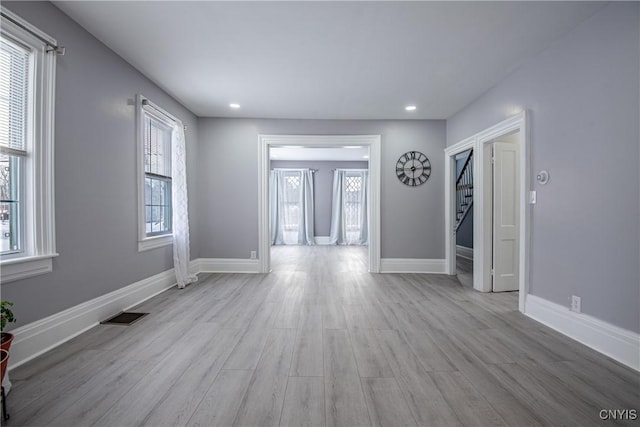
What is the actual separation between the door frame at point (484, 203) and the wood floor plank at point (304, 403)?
249cm

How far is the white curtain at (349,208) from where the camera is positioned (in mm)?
8766

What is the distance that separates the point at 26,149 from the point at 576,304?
4392 mm

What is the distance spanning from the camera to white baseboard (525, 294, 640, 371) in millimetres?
2002

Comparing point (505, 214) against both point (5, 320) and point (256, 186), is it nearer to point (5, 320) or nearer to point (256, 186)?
point (256, 186)

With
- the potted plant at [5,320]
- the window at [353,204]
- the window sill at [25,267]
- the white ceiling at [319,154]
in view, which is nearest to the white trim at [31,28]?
the window sill at [25,267]

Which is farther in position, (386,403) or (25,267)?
(25,267)

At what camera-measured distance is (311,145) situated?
496 cm

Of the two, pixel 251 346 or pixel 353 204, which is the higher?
pixel 353 204

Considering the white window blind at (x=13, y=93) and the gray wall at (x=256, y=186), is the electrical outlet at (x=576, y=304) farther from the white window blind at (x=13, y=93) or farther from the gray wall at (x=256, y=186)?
the white window blind at (x=13, y=93)

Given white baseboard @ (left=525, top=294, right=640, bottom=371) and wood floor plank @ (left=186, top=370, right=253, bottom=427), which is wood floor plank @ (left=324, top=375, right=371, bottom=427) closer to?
wood floor plank @ (left=186, top=370, right=253, bottom=427)

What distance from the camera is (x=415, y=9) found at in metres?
2.22

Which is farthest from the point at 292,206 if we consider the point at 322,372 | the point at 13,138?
the point at 322,372

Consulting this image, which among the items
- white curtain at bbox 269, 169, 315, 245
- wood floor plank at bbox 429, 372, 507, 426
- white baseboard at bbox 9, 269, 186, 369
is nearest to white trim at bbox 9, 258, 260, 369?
white baseboard at bbox 9, 269, 186, 369

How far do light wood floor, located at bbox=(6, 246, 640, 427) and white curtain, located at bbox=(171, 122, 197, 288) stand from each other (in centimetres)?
86
